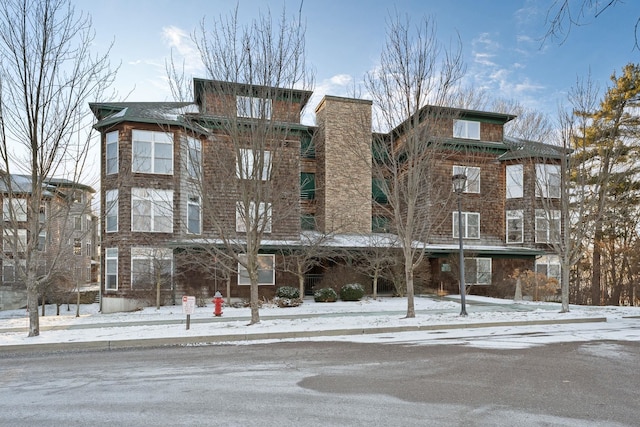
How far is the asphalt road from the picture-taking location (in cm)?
526

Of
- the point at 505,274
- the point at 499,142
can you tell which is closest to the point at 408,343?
the point at 505,274

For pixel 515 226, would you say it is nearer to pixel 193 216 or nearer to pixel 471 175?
pixel 471 175

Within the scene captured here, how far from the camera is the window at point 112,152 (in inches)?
881

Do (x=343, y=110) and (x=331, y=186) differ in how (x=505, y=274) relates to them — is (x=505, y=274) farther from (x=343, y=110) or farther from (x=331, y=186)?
(x=343, y=110)

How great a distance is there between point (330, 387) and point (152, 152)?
18564mm

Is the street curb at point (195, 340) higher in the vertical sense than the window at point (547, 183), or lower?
lower

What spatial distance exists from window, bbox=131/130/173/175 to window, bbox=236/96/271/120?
388 inches

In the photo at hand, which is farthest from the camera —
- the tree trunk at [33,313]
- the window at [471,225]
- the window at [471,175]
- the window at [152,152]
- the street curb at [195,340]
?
the window at [471,225]

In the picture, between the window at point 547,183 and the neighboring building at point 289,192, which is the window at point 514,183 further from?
the window at point 547,183

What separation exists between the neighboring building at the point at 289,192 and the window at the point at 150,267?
48 millimetres

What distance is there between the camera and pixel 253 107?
44.5 feet

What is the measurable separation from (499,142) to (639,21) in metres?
26.3

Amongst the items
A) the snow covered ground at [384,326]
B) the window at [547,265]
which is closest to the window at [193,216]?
the snow covered ground at [384,326]

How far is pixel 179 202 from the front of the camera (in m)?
22.7
